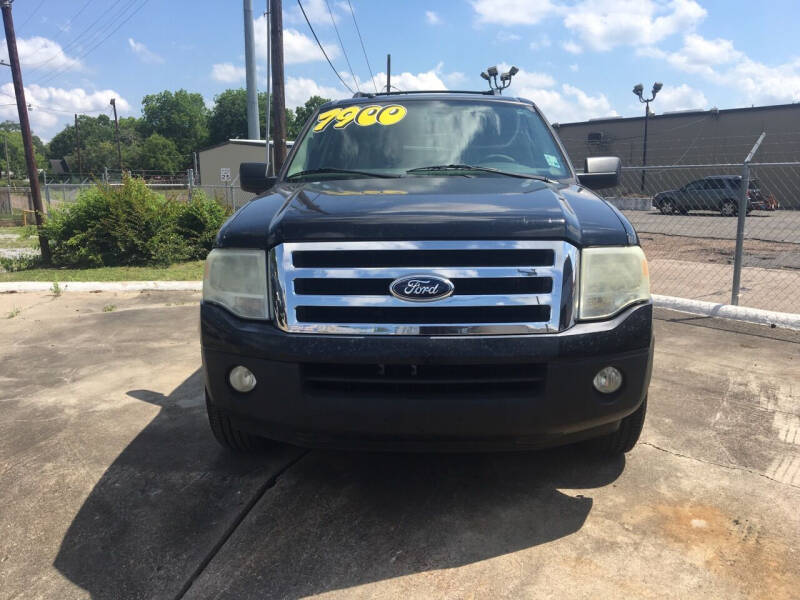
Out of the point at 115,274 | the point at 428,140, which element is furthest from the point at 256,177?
the point at 115,274

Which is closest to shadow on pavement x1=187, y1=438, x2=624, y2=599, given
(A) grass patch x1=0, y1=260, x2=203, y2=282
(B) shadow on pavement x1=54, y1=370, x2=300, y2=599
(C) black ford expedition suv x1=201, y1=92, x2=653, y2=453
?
(B) shadow on pavement x1=54, y1=370, x2=300, y2=599

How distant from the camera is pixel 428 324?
2.32 meters

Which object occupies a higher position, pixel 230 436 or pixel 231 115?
pixel 231 115

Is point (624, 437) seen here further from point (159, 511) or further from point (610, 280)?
point (159, 511)

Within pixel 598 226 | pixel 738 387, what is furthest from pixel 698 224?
pixel 598 226

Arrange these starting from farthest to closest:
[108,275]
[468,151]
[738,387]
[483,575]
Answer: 1. [108,275]
2. [738,387]
3. [468,151]
4. [483,575]

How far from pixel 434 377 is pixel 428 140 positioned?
188cm

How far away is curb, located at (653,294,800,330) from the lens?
5.88 meters

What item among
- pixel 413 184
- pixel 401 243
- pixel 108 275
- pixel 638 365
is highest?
pixel 413 184

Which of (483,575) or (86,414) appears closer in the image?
(483,575)

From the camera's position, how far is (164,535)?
2533 mm

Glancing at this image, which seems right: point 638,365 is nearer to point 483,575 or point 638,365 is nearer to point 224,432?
point 483,575

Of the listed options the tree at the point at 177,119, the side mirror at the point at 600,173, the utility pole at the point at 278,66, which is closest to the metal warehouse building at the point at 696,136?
the utility pole at the point at 278,66

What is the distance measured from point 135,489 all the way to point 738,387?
12.8 ft
